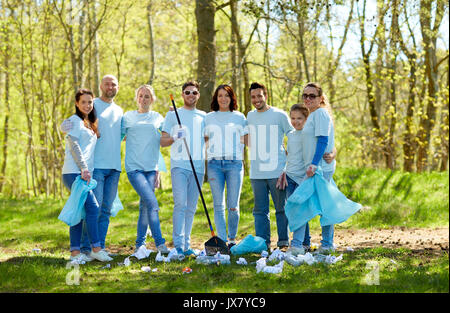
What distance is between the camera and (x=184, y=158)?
6156 millimetres

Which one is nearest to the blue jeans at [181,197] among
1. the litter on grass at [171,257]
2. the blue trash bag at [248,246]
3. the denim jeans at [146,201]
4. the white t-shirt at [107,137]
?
the litter on grass at [171,257]

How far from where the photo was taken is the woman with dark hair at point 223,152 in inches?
246

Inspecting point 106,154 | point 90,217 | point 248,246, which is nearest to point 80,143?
point 106,154

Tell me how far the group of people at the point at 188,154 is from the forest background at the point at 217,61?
8.98 ft

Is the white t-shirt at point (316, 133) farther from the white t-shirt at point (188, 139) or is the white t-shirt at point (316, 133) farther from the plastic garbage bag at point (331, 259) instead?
the white t-shirt at point (188, 139)

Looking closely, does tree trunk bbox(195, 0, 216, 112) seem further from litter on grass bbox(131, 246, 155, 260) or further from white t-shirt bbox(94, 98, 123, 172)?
litter on grass bbox(131, 246, 155, 260)

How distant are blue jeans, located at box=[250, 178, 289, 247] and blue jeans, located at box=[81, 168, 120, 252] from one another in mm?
1731

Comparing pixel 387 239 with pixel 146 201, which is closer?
pixel 146 201

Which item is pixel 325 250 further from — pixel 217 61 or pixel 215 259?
pixel 217 61

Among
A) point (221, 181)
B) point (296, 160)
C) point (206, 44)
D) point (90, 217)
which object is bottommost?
point (90, 217)

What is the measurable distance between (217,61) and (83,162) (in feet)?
46.7

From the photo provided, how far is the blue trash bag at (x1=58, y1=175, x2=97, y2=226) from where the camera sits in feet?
19.2
